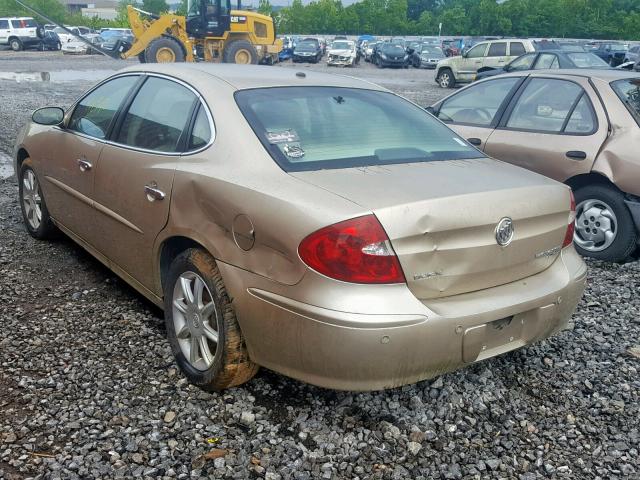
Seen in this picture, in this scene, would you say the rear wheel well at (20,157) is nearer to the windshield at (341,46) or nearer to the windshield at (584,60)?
the windshield at (584,60)

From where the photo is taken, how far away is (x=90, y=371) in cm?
346

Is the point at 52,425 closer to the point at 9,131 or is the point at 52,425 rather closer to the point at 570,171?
the point at 570,171

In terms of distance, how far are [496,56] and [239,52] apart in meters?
9.51

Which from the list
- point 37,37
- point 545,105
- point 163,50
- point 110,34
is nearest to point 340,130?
point 545,105

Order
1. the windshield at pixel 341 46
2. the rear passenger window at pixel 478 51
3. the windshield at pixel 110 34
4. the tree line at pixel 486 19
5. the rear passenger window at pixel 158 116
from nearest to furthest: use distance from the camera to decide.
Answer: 1. the rear passenger window at pixel 158 116
2. the rear passenger window at pixel 478 51
3. the windshield at pixel 341 46
4. the windshield at pixel 110 34
5. the tree line at pixel 486 19

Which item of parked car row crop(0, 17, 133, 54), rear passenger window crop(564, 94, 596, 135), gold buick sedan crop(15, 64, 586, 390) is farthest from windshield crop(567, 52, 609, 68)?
parked car row crop(0, 17, 133, 54)

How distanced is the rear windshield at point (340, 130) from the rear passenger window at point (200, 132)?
0.19 meters

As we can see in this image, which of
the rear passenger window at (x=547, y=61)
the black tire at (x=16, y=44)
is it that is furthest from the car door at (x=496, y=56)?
the black tire at (x=16, y=44)

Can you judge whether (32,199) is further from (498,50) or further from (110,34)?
(110,34)

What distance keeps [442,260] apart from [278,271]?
0.67m

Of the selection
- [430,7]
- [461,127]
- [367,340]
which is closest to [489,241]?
[367,340]

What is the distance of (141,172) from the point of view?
3625 millimetres

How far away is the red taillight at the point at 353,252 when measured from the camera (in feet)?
8.64

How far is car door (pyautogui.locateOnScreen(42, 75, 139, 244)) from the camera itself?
423 centimetres
